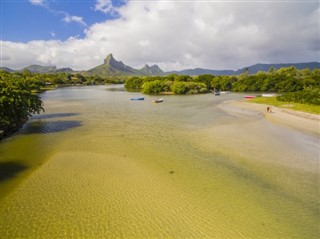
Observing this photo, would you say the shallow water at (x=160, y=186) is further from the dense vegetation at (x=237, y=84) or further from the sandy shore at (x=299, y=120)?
the dense vegetation at (x=237, y=84)

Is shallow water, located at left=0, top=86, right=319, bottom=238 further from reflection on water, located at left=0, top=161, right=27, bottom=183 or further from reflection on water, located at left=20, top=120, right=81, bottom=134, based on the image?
reflection on water, located at left=20, top=120, right=81, bottom=134

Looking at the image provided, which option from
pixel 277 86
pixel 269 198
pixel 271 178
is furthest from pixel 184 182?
pixel 277 86

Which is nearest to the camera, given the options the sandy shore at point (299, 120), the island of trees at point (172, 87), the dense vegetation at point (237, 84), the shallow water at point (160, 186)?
the shallow water at point (160, 186)

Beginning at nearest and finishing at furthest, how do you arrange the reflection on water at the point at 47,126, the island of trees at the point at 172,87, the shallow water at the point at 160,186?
the shallow water at the point at 160,186
the island of trees at the point at 172,87
the reflection on water at the point at 47,126

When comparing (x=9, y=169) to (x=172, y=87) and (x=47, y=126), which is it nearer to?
(x=47, y=126)

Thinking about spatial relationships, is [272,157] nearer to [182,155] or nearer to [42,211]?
[182,155]

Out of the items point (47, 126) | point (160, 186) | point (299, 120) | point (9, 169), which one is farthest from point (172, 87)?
point (160, 186)

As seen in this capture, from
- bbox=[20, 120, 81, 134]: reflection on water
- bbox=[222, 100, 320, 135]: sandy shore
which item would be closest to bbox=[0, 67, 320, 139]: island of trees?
bbox=[20, 120, 81, 134]: reflection on water

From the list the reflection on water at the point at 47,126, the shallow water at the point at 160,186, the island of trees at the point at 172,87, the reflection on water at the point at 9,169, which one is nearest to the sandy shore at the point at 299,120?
the shallow water at the point at 160,186

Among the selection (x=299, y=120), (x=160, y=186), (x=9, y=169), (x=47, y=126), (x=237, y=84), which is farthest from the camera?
(x=237, y=84)
